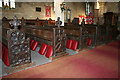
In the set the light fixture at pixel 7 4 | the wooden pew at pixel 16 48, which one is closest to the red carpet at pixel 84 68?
the wooden pew at pixel 16 48

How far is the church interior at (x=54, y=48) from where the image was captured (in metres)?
0.72

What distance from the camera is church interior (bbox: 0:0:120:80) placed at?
72cm

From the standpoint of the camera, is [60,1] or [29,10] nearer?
[60,1]

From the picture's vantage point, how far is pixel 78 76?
2.13 feet

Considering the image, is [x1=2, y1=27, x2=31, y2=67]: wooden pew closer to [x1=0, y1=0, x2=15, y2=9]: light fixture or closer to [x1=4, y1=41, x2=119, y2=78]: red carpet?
[x1=4, y1=41, x2=119, y2=78]: red carpet

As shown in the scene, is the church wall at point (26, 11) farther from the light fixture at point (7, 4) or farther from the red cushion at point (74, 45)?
the red cushion at point (74, 45)

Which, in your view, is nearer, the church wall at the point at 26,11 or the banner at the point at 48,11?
the church wall at the point at 26,11

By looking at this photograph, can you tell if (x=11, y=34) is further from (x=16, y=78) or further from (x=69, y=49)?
(x=69, y=49)

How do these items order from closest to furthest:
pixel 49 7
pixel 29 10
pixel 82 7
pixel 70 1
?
pixel 29 10 → pixel 49 7 → pixel 70 1 → pixel 82 7

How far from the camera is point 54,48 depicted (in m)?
3.76

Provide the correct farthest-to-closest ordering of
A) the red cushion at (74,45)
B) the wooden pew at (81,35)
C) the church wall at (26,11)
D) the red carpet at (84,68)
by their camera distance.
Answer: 1. the church wall at (26,11)
2. the red cushion at (74,45)
3. the wooden pew at (81,35)
4. the red carpet at (84,68)

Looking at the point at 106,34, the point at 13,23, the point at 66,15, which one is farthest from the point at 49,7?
the point at 13,23

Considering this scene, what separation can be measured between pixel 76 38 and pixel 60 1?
13.1 ft

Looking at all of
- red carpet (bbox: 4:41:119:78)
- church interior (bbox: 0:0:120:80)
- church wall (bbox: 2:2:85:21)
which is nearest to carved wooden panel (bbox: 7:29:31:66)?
church interior (bbox: 0:0:120:80)
